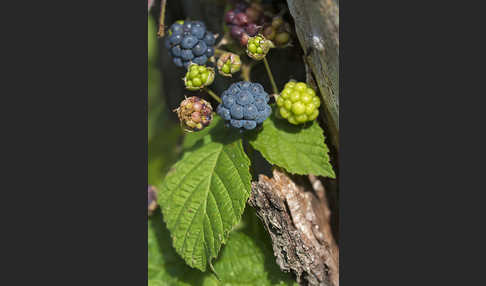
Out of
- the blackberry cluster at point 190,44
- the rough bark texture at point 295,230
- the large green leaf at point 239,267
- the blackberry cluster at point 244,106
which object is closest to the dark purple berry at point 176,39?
the blackberry cluster at point 190,44

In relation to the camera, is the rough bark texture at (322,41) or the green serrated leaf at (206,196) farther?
the green serrated leaf at (206,196)

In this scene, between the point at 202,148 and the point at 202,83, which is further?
the point at 202,148

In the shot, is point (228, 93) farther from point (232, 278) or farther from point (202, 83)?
point (232, 278)

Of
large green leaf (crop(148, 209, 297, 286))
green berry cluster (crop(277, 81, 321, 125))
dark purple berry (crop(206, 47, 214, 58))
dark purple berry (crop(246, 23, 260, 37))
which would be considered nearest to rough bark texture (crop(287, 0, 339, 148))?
green berry cluster (crop(277, 81, 321, 125))

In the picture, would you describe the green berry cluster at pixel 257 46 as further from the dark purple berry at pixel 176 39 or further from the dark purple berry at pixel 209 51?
the dark purple berry at pixel 176 39

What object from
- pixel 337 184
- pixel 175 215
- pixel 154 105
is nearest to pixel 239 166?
pixel 175 215

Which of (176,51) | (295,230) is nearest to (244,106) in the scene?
(176,51)

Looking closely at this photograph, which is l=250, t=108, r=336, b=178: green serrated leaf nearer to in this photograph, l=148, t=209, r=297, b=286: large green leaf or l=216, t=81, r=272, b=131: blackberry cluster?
l=216, t=81, r=272, b=131: blackberry cluster
